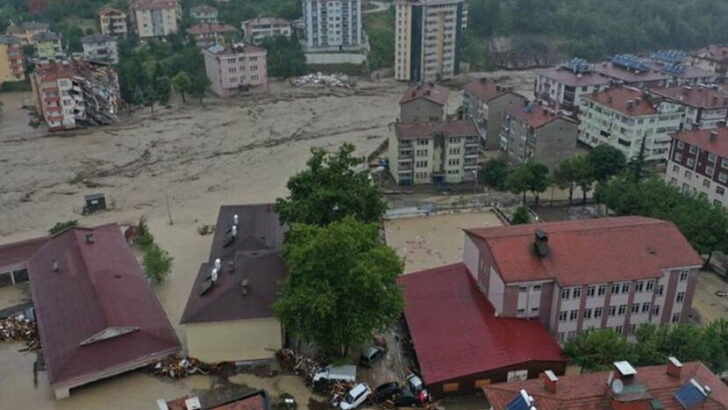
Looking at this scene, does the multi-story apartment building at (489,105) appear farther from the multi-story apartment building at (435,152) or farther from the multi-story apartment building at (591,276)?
the multi-story apartment building at (591,276)

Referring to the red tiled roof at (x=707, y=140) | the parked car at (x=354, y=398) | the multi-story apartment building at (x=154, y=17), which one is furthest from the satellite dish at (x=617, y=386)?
the multi-story apartment building at (x=154, y=17)

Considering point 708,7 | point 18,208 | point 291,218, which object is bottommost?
point 18,208

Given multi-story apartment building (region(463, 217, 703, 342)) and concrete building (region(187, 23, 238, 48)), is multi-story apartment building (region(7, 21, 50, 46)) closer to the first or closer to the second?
concrete building (region(187, 23, 238, 48))

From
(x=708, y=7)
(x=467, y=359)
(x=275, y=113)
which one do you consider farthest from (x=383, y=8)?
(x=467, y=359)

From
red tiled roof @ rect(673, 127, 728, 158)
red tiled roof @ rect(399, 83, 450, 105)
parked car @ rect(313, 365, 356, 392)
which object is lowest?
parked car @ rect(313, 365, 356, 392)

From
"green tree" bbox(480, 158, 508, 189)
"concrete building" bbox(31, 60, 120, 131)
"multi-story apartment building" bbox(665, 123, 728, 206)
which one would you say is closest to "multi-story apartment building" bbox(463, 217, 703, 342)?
"multi-story apartment building" bbox(665, 123, 728, 206)

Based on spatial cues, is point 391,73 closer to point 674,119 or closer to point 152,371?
point 674,119
